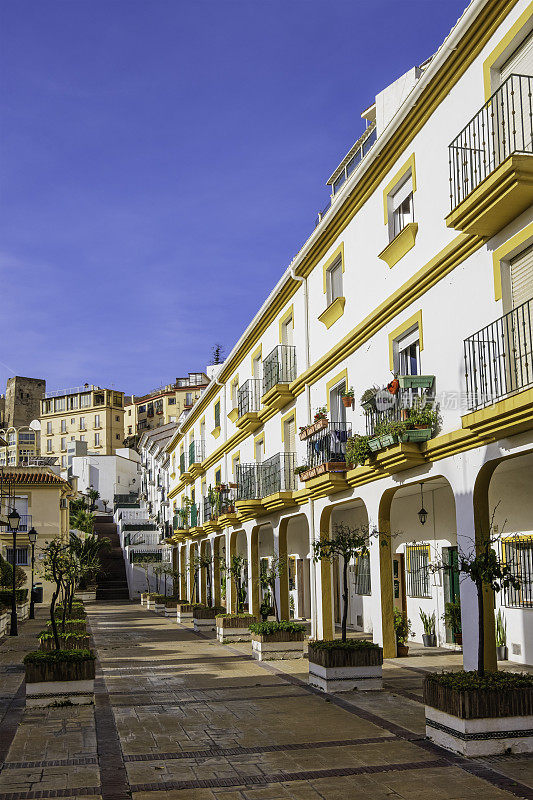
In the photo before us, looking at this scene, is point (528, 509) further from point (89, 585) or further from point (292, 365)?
point (89, 585)

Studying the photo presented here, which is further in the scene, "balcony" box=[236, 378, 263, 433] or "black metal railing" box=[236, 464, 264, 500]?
"balcony" box=[236, 378, 263, 433]

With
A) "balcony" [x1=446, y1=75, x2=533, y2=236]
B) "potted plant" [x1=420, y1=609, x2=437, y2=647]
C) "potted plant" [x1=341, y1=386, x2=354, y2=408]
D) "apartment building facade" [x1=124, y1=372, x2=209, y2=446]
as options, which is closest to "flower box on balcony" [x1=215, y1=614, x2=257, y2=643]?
"potted plant" [x1=420, y1=609, x2=437, y2=647]

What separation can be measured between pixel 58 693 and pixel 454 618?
31.6ft

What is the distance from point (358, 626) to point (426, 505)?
6.63 m

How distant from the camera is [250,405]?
27.9 meters

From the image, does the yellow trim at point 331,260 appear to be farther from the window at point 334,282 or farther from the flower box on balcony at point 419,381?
the flower box on balcony at point 419,381

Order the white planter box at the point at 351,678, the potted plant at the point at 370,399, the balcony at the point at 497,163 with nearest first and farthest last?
the balcony at the point at 497,163
the white planter box at the point at 351,678
the potted plant at the point at 370,399

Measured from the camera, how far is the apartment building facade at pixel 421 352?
11.7 m

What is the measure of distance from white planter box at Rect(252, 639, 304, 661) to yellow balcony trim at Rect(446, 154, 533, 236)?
35.2ft

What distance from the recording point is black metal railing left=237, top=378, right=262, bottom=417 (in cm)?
2767

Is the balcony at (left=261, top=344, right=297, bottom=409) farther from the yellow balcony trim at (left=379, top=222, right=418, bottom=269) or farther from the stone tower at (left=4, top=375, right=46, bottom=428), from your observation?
the stone tower at (left=4, top=375, right=46, bottom=428)

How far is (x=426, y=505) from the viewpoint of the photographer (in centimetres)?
2053

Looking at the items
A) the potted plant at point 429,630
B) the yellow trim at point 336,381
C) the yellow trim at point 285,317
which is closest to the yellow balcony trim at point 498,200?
the yellow trim at point 336,381

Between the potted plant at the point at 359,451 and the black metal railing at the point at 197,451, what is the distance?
23.2 meters
